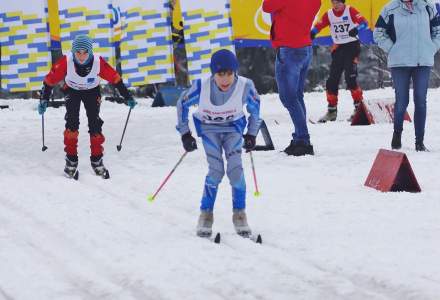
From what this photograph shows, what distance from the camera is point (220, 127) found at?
6.11 metres

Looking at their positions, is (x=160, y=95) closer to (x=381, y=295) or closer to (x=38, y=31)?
(x=38, y=31)

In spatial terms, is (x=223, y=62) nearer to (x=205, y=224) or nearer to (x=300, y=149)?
(x=205, y=224)

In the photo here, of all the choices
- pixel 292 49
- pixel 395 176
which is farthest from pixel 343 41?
pixel 395 176

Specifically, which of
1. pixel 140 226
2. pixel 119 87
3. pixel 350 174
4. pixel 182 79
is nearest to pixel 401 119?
pixel 350 174

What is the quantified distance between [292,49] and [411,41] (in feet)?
4.45

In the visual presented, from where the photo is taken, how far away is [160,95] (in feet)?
60.3

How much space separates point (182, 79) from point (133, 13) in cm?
1290

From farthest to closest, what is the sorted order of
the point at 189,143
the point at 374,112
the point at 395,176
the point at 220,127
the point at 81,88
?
1. the point at 374,112
2. the point at 81,88
3. the point at 395,176
4. the point at 220,127
5. the point at 189,143

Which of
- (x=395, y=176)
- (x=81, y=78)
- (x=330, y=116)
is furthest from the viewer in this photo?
(x=330, y=116)

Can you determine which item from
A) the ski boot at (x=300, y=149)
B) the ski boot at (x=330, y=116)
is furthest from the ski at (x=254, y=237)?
the ski boot at (x=330, y=116)

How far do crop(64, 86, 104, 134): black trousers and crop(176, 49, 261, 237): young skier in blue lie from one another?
3210 mm

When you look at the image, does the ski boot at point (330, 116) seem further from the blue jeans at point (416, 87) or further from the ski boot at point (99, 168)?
the ski boot at point (99, 168)

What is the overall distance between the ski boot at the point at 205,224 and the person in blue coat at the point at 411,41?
4.10m

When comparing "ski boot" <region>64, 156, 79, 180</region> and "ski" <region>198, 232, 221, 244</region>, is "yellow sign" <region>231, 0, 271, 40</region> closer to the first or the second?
"ski boot" <region>64, 156, 79, 180</region>
